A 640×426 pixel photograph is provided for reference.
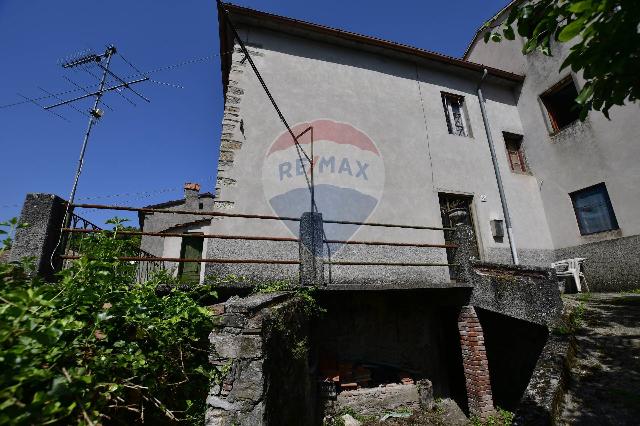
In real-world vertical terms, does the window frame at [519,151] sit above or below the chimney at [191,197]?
below

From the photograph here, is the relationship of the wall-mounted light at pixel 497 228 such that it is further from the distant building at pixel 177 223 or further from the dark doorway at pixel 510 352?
the distant building at pixel 177 223

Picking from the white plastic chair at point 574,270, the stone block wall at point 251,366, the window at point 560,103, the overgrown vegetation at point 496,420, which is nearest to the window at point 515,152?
the window at point 560,103

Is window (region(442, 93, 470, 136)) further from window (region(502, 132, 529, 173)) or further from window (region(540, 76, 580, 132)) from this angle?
window (region(540, 76, 580, 132))

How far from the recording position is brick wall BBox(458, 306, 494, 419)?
5.55m

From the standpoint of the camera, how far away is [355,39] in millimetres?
8898

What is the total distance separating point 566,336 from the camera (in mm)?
3451

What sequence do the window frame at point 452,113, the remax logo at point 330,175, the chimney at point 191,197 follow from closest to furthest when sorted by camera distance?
1. the remax logo at point 330,175
2. the window frame at point 452,113
3. the chimney at point 191,197

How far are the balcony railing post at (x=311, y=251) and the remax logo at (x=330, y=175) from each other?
59.5 inches

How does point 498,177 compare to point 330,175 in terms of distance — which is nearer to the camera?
point 330,175

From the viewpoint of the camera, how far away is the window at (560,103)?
32.0ft

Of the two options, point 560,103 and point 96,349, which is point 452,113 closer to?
point 560,103

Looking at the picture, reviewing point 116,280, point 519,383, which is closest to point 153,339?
point 116,280

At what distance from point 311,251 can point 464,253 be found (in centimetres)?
320

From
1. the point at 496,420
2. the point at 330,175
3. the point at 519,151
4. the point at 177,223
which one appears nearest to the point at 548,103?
the point at 519,151
